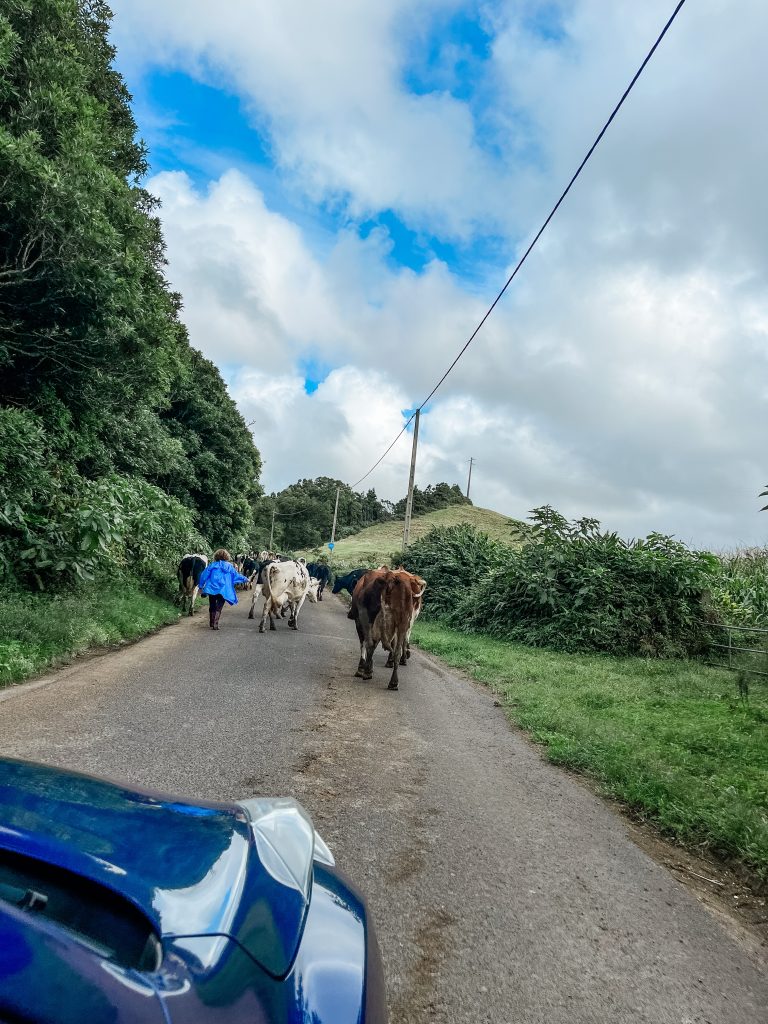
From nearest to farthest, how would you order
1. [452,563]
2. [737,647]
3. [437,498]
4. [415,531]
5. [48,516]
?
[48,516]
[737,647]
[452,563]
[415,531]
[437,498]

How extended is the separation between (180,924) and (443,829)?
3046 mm

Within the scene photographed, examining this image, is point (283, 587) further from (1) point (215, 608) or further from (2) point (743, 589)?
A: (2) point (743, 589)

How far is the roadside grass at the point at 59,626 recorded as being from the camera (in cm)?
704

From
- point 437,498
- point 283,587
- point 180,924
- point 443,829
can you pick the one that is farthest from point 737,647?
point 437,498

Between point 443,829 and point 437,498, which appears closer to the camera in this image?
point 443,829

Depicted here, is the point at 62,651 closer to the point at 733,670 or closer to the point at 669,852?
the point at 669,852

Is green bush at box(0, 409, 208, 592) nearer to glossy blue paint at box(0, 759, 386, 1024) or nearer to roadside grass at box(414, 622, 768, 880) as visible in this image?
roadside grass at box(414, 622, 768, 880)

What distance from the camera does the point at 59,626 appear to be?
8.23m

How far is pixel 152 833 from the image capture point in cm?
149

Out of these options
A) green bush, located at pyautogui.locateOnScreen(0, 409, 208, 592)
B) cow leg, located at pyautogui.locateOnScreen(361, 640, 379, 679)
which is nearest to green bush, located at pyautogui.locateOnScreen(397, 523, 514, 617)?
cow leg, located at pyautogui.locateOnScreen(361, 640, 379, 679)

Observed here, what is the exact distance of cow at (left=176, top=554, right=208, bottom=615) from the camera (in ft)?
51.0

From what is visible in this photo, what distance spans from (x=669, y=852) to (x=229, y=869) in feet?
12.1

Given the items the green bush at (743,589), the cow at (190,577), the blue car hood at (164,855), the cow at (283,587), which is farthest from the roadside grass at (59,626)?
the green bush at (743,589)

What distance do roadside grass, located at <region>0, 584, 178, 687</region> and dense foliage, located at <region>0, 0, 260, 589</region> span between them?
579 mm
